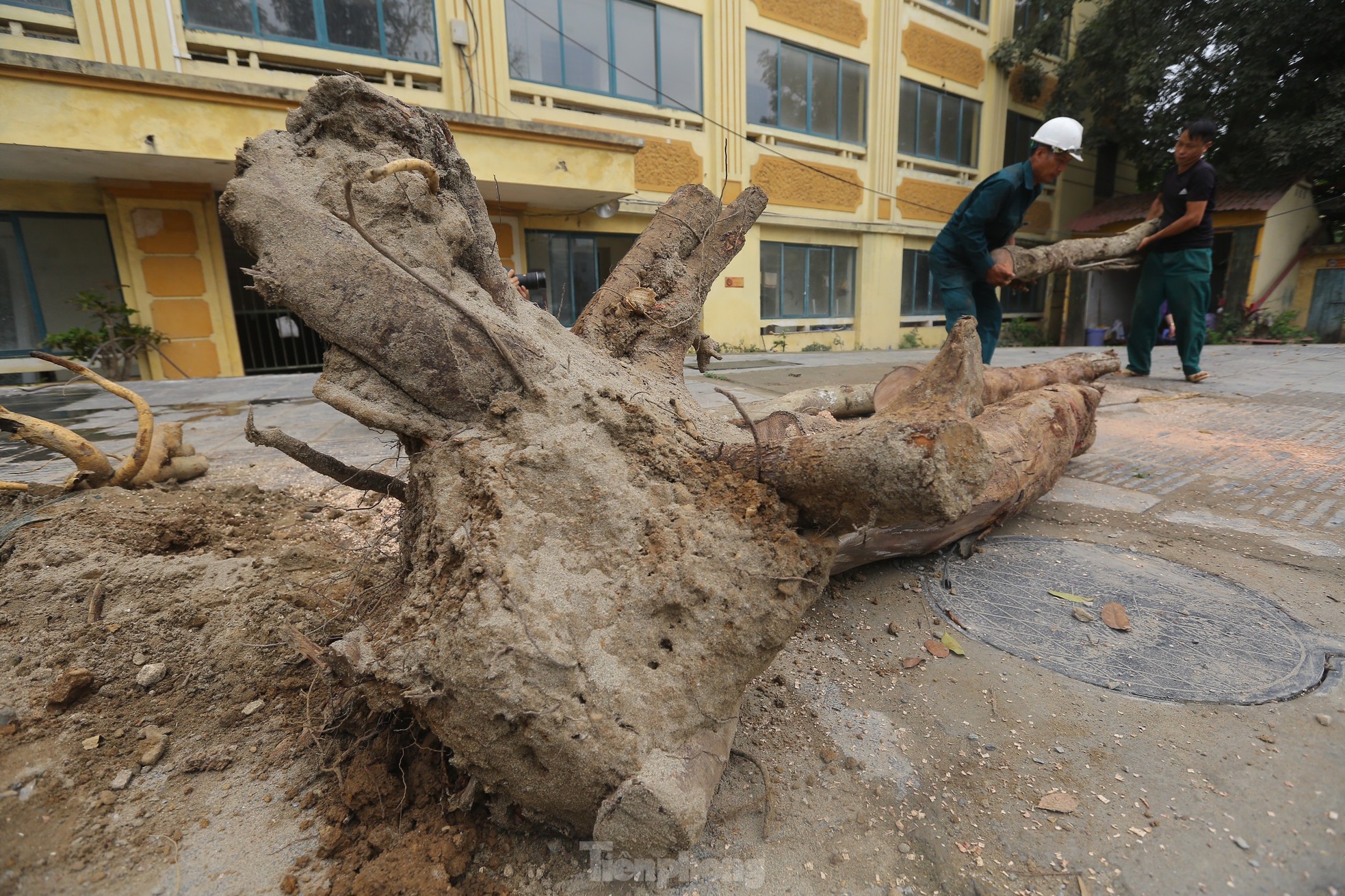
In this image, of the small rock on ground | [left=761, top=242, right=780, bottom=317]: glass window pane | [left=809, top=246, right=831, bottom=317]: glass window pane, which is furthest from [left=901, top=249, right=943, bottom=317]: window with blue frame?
the small rock on ground

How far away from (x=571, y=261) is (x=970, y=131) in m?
9.92

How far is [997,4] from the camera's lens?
44.7ft

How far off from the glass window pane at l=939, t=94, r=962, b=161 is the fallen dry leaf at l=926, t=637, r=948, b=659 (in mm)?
14431

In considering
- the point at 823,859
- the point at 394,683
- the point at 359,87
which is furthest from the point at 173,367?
the point at 823,859

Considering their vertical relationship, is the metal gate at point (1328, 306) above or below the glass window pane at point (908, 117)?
below

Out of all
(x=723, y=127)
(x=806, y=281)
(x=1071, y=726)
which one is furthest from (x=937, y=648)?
(x=806, y=281)

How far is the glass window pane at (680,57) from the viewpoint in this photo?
9.89 m

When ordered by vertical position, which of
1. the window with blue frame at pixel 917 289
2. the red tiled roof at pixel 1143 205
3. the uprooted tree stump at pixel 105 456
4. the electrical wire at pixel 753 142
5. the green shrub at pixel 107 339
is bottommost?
the uprooted tree stump at pixel 105 456

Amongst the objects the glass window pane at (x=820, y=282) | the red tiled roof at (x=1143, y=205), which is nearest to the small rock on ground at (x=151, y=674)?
the glass window pane at (x=820, y=282)

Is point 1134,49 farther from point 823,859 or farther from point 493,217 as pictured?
point 823,859

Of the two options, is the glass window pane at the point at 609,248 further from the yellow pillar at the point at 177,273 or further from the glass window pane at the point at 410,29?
the yellow pillar at the point at 177,273

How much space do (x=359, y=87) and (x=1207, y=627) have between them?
2895 millimetres

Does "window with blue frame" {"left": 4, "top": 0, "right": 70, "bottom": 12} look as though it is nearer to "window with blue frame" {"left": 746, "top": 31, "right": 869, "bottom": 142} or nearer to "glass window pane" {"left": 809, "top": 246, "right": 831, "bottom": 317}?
"window with blue frame" {"left": 746, "top": 31, "right": 869, "bottom": 142}

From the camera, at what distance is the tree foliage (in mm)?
10531
